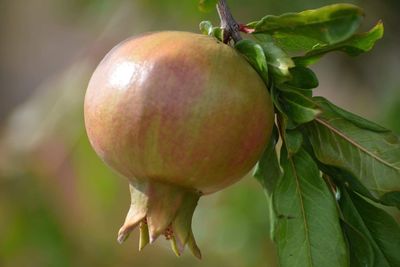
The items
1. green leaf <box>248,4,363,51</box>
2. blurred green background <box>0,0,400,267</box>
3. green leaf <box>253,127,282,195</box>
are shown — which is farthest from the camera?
blurred green background <box>0,0,400,267</box>

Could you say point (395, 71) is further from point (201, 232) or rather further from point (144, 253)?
point (144, 253)

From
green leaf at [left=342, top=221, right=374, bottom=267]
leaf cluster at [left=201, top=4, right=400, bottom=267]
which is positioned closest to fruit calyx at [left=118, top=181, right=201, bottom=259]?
leaf cluster at [left=201, top=4, right=400, bottom=267]

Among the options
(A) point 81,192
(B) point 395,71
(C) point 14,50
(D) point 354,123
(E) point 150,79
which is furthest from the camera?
(C) point 14,50

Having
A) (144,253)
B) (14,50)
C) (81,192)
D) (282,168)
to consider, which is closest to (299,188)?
(282,168)

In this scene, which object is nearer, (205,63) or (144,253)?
(205,63)

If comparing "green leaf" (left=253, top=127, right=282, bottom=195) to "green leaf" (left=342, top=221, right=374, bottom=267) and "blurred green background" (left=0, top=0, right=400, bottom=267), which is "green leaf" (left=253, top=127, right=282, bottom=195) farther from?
"blurred green background" (left=0, top=0, right=400, bottom=267)
